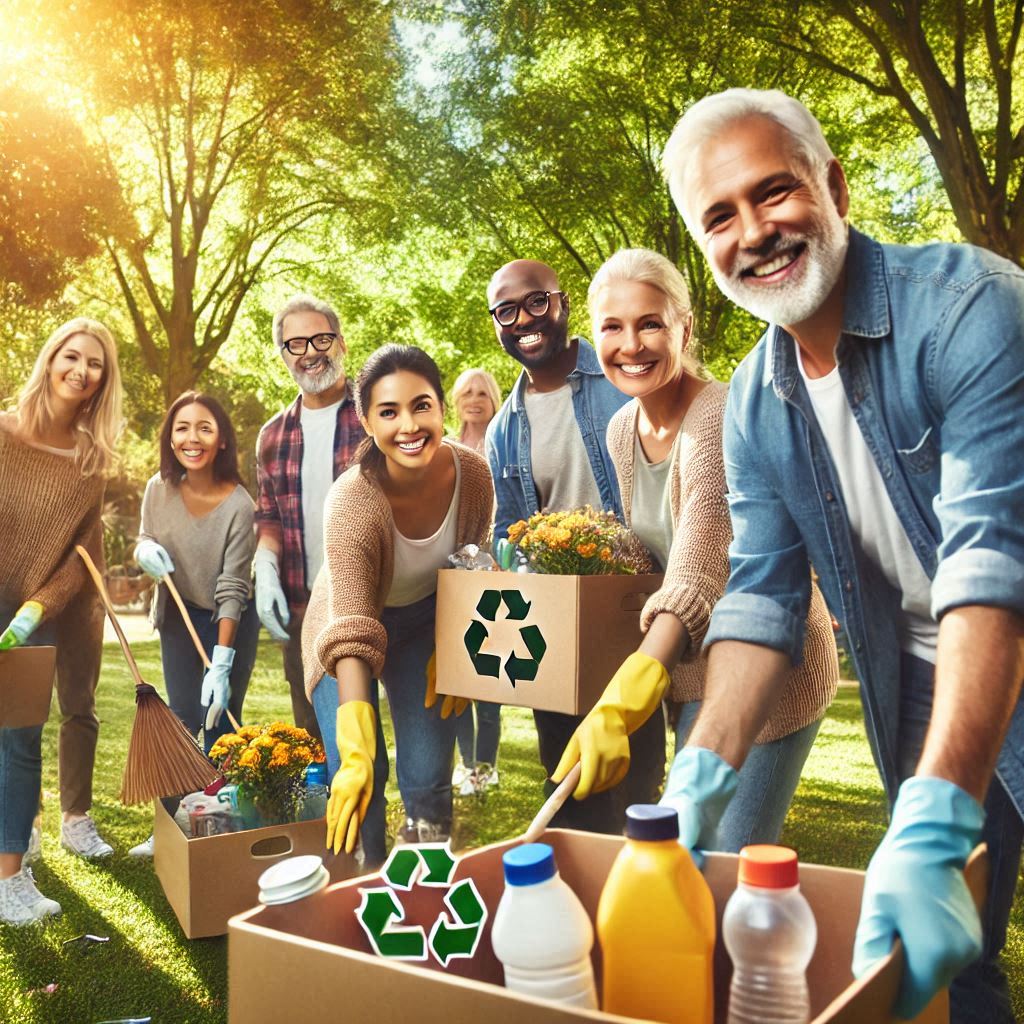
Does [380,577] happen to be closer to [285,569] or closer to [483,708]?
[285,569]

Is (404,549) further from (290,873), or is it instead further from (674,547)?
(290,873)

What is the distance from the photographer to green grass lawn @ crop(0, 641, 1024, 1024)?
2527mm

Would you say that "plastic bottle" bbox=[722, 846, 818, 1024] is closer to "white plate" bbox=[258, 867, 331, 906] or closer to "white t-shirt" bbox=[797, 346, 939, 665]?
"white plate" bbox=[258, 867, 331, 906]

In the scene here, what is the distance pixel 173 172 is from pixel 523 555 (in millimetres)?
5949

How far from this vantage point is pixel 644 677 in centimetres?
171

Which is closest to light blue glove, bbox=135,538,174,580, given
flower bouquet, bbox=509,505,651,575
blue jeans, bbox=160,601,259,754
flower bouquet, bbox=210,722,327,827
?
blue jeans, bbox=160,601,259,754

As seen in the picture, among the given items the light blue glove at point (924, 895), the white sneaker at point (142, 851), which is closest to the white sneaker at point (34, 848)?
the white sneaker at point (142, 851)

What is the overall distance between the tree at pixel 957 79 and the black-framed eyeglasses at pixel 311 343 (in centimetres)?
340

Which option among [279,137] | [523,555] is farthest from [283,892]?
[279,137]

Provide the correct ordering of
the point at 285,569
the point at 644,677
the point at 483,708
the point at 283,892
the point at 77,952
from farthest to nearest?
the point at 483,708, the point at 285,569, the point at 77,952, the point at 644,677, the point at 283,892

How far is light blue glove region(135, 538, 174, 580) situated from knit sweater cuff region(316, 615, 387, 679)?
168 centimetres

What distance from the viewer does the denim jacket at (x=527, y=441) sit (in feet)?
8.66

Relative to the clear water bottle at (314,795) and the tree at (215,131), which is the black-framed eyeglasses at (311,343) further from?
the tree at (215,131)

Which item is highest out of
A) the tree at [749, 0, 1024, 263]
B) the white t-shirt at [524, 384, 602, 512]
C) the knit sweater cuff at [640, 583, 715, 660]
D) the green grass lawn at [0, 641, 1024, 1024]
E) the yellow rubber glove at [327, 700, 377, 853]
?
the tree at [749, 0, 1024, 263]
